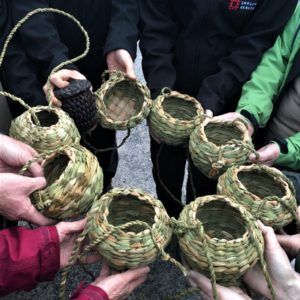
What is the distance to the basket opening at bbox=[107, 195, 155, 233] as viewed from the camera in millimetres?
835

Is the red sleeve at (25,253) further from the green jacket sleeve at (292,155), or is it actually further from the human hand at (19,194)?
the green jacket sleeve at (292,155)

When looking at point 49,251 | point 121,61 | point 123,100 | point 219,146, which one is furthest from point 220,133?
point 49,251

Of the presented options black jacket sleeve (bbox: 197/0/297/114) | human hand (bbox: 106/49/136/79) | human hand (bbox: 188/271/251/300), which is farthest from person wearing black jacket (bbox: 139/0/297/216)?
human hand (bbox: 188/271/251/300)

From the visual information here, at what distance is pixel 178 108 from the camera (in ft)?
3.60

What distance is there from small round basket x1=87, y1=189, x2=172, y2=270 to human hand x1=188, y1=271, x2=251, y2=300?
106 mm

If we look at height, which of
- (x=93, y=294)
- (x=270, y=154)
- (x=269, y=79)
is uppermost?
(x=269, y=79)

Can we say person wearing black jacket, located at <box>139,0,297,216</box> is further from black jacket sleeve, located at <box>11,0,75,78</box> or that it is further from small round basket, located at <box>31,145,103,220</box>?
small round basket, located at <box>31,145,103,220</box>

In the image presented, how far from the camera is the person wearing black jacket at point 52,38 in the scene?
1206 mm

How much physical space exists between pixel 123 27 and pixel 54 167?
595 millimetres

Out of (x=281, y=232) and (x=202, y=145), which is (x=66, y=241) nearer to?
(x=202, y=145)

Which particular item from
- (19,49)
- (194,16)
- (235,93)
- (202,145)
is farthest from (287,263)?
(19,49)

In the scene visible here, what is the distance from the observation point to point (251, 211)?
81 cm

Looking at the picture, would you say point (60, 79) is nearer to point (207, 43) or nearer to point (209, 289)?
point (207, 43)

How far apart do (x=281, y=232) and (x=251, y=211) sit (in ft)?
0.44
